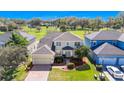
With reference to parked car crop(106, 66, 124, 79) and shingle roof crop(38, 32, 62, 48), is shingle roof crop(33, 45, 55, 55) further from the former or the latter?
parked car crop(106, 66, 124, 79)

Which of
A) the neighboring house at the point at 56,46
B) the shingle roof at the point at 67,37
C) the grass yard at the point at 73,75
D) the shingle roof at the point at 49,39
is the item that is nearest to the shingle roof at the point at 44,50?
the neighboring house at the point at 56,46

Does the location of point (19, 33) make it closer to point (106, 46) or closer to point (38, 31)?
point (38, 31)

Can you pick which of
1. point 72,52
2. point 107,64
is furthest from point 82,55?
point 107,64

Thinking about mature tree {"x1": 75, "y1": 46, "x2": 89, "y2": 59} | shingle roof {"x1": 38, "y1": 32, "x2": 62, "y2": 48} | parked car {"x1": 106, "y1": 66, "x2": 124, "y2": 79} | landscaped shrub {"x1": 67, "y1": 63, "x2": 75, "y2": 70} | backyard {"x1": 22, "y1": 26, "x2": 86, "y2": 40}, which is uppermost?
backyard {"x1": 22, "y1": 26, "x2": 86, "y2": 40}

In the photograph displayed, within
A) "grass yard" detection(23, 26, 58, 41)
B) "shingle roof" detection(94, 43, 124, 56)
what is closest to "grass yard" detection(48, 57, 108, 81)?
"shingle roof" detection(94, 43, 124, 56)

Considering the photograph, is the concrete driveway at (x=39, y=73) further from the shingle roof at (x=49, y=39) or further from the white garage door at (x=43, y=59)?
the shingle roof at (x=49, y=39)

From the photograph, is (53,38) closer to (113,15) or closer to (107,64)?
(107,64)

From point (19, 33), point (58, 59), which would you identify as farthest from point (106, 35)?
point (19, 33)
